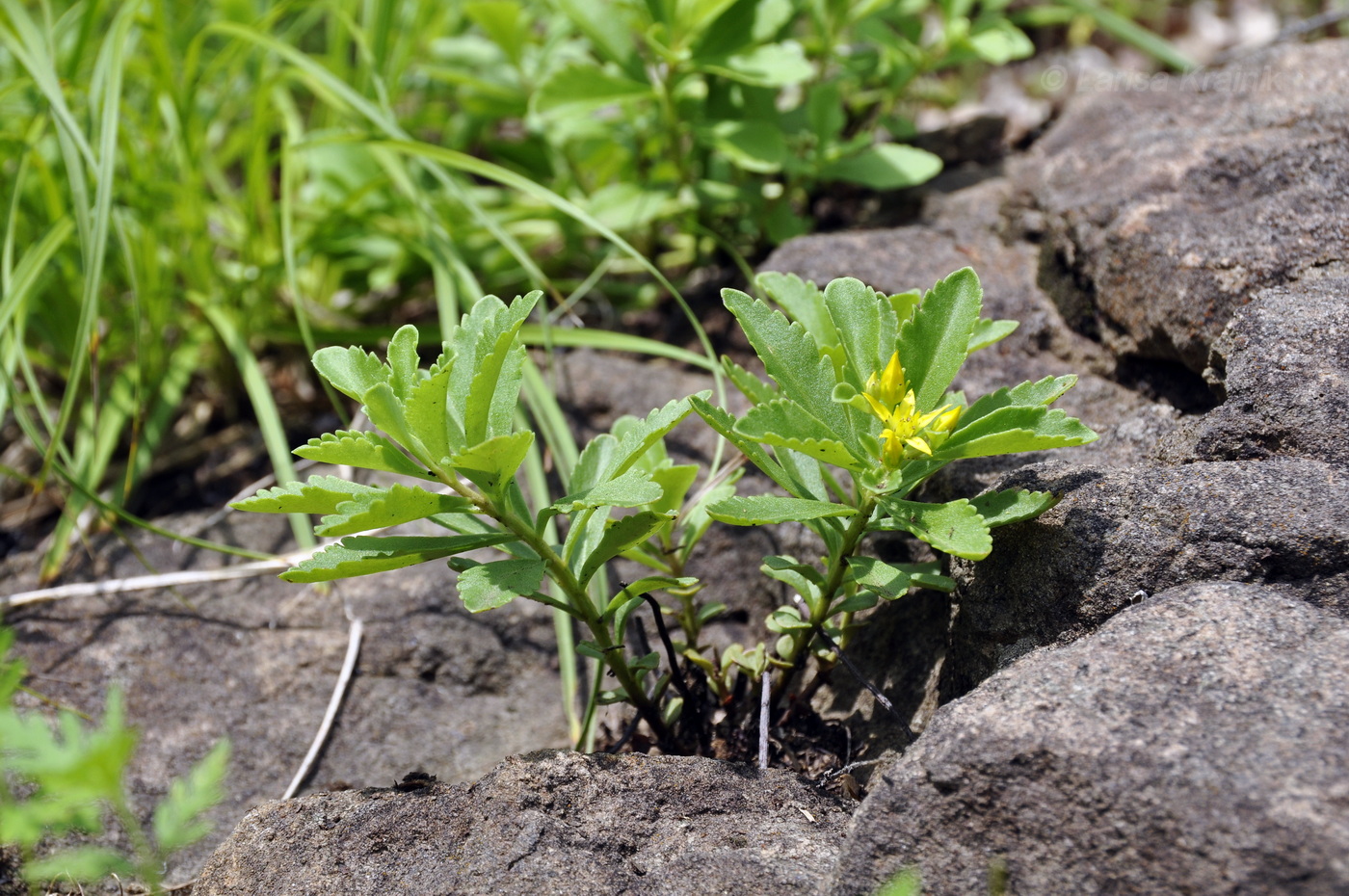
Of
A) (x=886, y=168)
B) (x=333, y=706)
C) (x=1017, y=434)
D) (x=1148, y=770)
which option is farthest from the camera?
(x=886, y=168)

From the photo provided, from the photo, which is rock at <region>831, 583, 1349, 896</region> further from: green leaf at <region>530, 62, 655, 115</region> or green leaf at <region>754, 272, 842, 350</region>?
green leaf at <region>530, 62, 655, 115</region>

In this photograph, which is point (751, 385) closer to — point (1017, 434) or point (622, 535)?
point (622, 535)

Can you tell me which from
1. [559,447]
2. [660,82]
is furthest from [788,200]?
[559,447]

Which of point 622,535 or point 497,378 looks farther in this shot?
point 622,535

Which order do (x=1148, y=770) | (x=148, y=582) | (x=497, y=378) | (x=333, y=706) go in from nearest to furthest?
(x=1148, y=770) → (x=497, y=378) → (x=333, y=706) → (x=148, y=582)

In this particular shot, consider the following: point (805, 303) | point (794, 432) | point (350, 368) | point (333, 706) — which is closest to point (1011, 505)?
point (794, 432)

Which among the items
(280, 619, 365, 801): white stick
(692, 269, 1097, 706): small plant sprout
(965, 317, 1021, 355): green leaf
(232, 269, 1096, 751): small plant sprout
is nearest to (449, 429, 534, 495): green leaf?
(232, 269, 1096, 751): small plant sprout
